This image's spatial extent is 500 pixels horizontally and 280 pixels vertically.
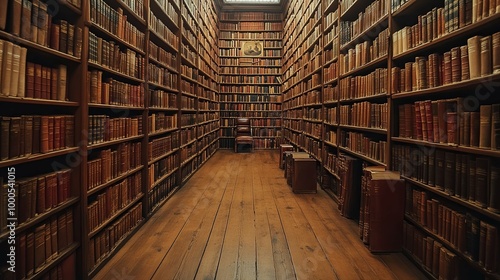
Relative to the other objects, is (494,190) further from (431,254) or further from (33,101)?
(33,101)

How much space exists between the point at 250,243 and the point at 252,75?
7.60 meters

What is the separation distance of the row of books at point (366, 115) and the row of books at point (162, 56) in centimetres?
233

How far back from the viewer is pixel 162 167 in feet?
12.5

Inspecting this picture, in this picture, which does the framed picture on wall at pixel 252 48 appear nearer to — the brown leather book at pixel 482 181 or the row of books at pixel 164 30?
the row of books at pixel 164 30

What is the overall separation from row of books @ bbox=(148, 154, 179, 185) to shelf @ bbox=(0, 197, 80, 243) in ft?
4.62

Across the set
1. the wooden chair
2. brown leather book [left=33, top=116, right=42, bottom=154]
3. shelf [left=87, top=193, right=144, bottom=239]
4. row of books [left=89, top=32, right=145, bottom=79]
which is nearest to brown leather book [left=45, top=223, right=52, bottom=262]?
shelf [left=87, top=193, right=144, bottom=239]

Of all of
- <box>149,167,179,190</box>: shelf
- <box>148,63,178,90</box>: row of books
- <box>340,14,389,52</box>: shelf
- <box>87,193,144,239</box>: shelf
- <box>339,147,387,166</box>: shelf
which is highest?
<box>340,14,389,52</box>: shelf

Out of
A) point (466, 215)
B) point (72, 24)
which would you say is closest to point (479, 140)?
Result: point (466, 215)

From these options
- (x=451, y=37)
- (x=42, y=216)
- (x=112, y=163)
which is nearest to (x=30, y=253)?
(x=42, y=216)

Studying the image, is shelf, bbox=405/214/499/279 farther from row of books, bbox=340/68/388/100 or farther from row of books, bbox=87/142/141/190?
row of books, bbox=87/142/141/190

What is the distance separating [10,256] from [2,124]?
60cm

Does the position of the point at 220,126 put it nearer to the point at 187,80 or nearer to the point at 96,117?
the point at 187,80

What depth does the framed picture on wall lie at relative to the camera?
9.57m

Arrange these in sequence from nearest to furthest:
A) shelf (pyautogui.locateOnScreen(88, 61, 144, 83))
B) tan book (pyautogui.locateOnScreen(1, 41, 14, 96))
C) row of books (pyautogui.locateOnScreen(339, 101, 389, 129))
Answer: tan book (pyautogui.locateOnScreen(1, 41, 14, 96))
shelf (pyautogui.locateOnScreen(88, 61, 144, 83))
row of books (pyautogui.locateOnScreen(339, 101, 389, 129))
